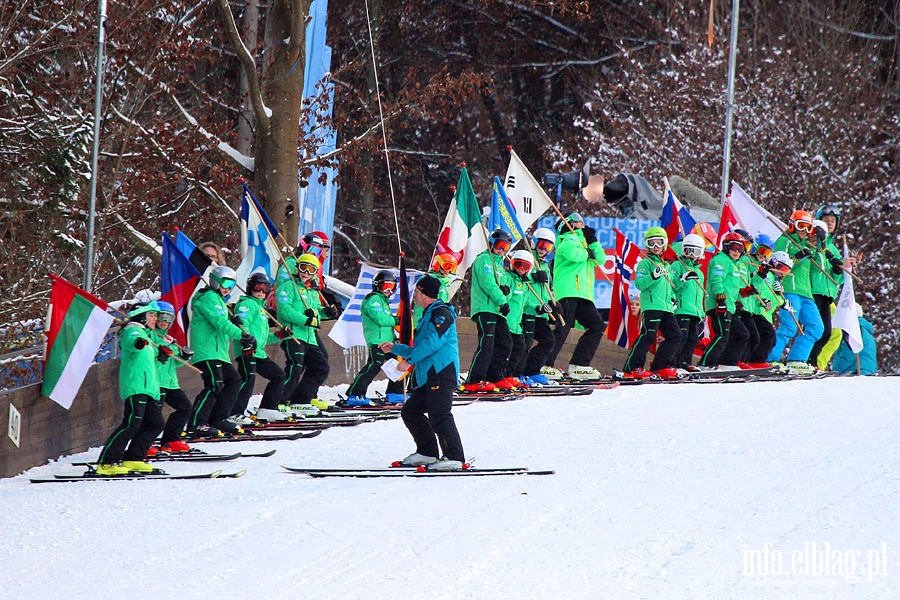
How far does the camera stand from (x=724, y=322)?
1927 cm

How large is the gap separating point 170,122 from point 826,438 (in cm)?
1348

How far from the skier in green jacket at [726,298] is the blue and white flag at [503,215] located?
278 centimetres

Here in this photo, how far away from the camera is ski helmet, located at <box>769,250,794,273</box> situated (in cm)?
1944

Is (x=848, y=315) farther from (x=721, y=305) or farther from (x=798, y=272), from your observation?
(x=721, y=305)

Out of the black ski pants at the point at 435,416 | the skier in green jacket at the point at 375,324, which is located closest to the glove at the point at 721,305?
the skier in green jacket at the point at 375,324

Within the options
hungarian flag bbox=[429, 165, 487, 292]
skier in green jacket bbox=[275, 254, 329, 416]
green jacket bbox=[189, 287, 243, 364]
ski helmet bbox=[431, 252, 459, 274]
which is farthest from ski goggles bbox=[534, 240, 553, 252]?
green jacket bbox=[189, 287, 243, 364]

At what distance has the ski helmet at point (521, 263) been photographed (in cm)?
1712

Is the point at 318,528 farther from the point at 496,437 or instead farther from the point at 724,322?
the point at 724,322

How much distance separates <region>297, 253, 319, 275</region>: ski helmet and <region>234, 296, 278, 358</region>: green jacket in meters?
0.91

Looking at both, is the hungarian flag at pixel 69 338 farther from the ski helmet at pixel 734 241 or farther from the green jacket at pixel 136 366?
the ski helmet at pixel 734 241

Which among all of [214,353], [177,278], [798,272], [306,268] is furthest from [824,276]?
[177,278]

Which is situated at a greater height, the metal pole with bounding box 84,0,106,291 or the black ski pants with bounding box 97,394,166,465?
the metal pole with bounding box 84,0,106,291

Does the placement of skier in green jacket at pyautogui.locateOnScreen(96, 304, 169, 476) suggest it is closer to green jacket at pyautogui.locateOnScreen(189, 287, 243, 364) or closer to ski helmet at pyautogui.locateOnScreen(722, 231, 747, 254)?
green jacket at pyautogui.locateOnScreen(189, 287, 243, 364)

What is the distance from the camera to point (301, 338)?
50.7 feet
